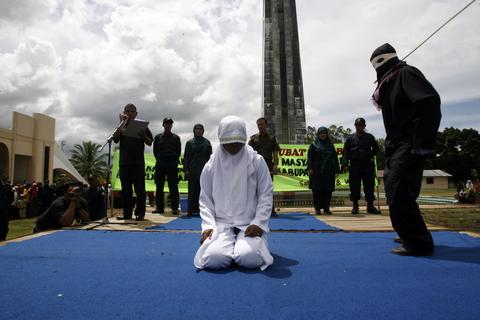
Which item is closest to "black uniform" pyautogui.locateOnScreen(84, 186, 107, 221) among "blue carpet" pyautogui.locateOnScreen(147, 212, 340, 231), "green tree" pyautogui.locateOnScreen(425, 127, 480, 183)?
"blue carpet" pyautogui.locateOnScreen(147, 212, 340, 231)

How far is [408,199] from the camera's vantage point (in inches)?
104

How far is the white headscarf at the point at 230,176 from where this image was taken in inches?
105

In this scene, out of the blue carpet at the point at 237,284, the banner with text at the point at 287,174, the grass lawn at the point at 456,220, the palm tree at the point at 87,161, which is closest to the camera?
the blue carpet at the point at 237,284

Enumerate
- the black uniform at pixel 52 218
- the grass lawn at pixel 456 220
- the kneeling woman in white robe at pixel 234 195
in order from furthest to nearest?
1. the grass lawn at pixel 456 220
2. the black uniform at pixel 52 218
3. the kneeling woman in white robe at pixel 234 195

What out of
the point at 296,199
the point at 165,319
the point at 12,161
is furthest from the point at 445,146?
the point at 165,319

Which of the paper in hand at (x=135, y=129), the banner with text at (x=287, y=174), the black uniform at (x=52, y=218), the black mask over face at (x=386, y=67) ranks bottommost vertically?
the black uniform at (x=52, y=218)

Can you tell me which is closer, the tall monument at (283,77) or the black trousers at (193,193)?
the black trousers at (193,193)

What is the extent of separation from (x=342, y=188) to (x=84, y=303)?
8.20m

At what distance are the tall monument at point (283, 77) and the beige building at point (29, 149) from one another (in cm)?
1752

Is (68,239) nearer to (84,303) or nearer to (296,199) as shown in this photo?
(84,303)

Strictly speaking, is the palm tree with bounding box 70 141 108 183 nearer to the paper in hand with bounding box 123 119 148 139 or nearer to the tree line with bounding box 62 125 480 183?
the tree line with bounding box 62 125 480 183

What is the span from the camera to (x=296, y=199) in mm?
10898

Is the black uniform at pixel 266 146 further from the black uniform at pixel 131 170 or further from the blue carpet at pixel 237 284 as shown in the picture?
the blue carpet at pixel 237 284

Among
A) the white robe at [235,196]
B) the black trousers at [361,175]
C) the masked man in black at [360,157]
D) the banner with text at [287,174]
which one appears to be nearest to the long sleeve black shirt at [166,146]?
the banner with text at [287,174]
